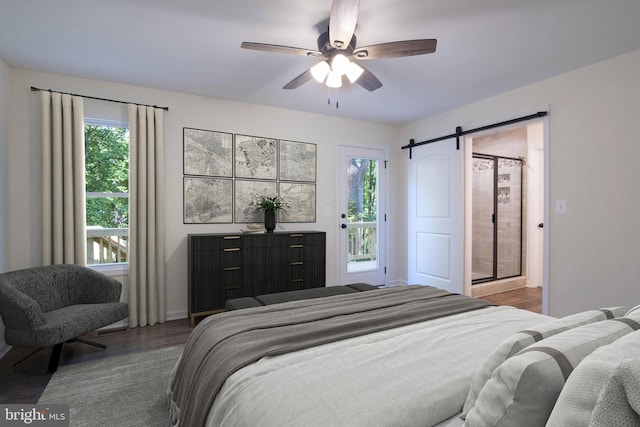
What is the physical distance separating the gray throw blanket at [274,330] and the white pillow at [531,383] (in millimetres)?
734

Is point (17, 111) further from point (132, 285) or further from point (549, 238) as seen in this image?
point (549, 238)

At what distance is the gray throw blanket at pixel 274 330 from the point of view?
1224mm

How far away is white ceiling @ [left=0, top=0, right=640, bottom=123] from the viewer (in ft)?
6.76

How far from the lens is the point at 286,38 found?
244 centimetres

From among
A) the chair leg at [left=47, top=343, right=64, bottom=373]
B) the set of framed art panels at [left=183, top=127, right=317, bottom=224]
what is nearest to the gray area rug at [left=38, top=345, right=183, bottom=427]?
the chair leg at [left=47, top=343, right=64, bottom=373]

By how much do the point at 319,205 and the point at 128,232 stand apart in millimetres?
2309

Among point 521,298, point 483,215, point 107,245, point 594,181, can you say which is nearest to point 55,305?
point 107,245

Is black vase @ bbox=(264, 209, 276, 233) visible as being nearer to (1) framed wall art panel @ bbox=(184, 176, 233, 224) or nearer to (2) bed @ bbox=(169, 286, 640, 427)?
(1) framed wall art panel @ bbox=(184, 176, 233, 224)

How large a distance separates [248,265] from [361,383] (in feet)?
8.65

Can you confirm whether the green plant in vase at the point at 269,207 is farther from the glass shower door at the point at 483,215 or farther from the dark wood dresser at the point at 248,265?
the glass shower door at the point at 483,215

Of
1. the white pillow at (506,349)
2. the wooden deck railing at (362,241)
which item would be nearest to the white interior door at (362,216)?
the wooden deck railing at (362,241)

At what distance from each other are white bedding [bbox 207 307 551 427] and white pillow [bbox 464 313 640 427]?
199 millimetres

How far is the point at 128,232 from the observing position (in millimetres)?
3373

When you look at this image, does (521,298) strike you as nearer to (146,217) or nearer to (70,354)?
(146,217)
